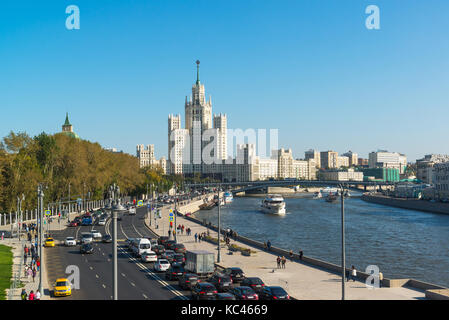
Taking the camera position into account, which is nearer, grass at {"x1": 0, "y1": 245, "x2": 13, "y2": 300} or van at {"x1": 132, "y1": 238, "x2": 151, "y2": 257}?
grass at {"x1": 0, "y1": 245, "x2": 13, "y2": 300}

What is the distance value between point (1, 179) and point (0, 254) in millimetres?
24342

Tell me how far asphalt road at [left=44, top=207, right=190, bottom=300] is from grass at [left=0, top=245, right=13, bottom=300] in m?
2.33

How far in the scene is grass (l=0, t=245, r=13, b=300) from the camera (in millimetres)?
25078

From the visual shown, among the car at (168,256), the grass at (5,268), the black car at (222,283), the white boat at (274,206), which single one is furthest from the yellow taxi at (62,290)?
the white boat at (274,206)

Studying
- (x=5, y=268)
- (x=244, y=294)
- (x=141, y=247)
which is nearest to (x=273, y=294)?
(x=244, y=294)

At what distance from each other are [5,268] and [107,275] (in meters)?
7.61

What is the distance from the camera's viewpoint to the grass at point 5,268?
25.1 metres

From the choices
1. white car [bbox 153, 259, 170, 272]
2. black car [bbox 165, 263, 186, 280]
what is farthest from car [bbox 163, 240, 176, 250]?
black car [bbox 165, 263, 186, 280]

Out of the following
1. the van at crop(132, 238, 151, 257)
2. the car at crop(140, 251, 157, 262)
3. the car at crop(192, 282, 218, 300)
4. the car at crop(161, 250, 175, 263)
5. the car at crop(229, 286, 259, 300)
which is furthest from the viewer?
the van at crop(132, 238, 151, 257)

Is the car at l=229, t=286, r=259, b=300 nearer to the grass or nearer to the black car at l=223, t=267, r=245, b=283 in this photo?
the black car at l=223, t=267, r=245, b=283

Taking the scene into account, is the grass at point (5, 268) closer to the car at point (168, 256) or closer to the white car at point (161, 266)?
the white car at point (161, 266)

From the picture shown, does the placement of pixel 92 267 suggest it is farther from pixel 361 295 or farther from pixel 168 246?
pixel 361 295

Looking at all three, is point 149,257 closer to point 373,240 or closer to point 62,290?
point 62,290
